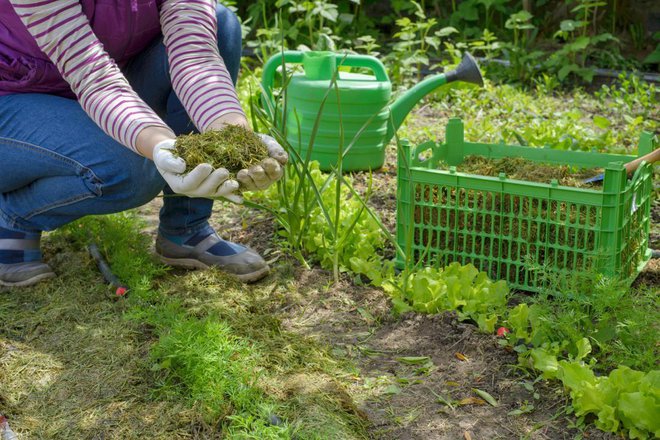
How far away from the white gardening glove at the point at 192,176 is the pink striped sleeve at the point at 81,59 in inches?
6.3

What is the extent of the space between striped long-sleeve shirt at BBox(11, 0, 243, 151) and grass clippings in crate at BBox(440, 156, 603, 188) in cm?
82

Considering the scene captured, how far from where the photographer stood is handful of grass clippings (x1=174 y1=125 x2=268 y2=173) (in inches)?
72.9

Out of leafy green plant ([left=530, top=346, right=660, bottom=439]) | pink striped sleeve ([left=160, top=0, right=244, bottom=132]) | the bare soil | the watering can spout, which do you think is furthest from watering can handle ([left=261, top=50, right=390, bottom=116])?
leafy green plant ([left=530, top=346, right=660, bottom=439])

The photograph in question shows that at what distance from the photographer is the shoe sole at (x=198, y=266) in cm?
241

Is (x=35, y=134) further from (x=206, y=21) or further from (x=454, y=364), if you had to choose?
(x=454, y=364)

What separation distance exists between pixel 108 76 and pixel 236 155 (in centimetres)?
Answer: 42

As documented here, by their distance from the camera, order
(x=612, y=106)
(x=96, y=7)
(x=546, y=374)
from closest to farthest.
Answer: (x=546, y=374) < (x=96, y=7) < (x=612, y=106)

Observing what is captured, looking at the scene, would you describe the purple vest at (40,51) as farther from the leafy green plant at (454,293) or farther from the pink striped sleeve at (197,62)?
the leafy green plant at (454,293)

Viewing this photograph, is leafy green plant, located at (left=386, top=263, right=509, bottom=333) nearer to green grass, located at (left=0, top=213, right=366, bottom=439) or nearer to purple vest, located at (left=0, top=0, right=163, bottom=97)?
green grass, located at (left=0, top=213, right=366, bottom=439)

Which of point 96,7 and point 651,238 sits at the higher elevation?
point 96,7

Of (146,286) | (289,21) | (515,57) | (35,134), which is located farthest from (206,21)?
(289,21)

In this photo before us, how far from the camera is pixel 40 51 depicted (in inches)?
84.9

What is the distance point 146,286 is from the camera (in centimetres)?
221

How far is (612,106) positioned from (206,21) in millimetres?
2342
